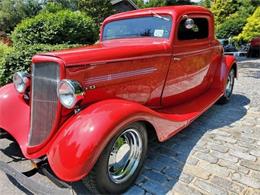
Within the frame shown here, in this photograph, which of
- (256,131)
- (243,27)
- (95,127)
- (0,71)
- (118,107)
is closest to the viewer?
(95,127)

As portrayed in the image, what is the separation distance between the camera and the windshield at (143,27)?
389 centimetres

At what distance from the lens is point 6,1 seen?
26.6 metres

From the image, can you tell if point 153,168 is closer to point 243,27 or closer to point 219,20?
point 243,27

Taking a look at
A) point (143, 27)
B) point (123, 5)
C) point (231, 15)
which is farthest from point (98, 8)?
point (143, 27)

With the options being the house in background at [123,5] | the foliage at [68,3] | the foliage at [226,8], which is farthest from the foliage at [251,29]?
the foliage at [68,3]

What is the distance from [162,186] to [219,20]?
28.6 meters

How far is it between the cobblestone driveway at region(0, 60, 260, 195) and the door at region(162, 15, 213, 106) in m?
0.57

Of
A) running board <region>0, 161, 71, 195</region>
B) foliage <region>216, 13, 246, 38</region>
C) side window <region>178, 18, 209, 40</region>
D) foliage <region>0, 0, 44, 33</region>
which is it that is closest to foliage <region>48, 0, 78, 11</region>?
foliage <region>0, 0, 44, 33</region>

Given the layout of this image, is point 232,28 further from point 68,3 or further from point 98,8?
point 68,3

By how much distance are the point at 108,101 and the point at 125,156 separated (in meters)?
0.61

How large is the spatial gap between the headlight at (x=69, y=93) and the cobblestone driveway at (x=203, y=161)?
77 cm

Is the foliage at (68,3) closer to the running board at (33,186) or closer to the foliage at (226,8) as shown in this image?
the foliage at (226,8)

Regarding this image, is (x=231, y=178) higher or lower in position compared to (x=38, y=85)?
lower

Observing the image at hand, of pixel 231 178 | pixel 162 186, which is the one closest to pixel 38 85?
pixel 162 186
